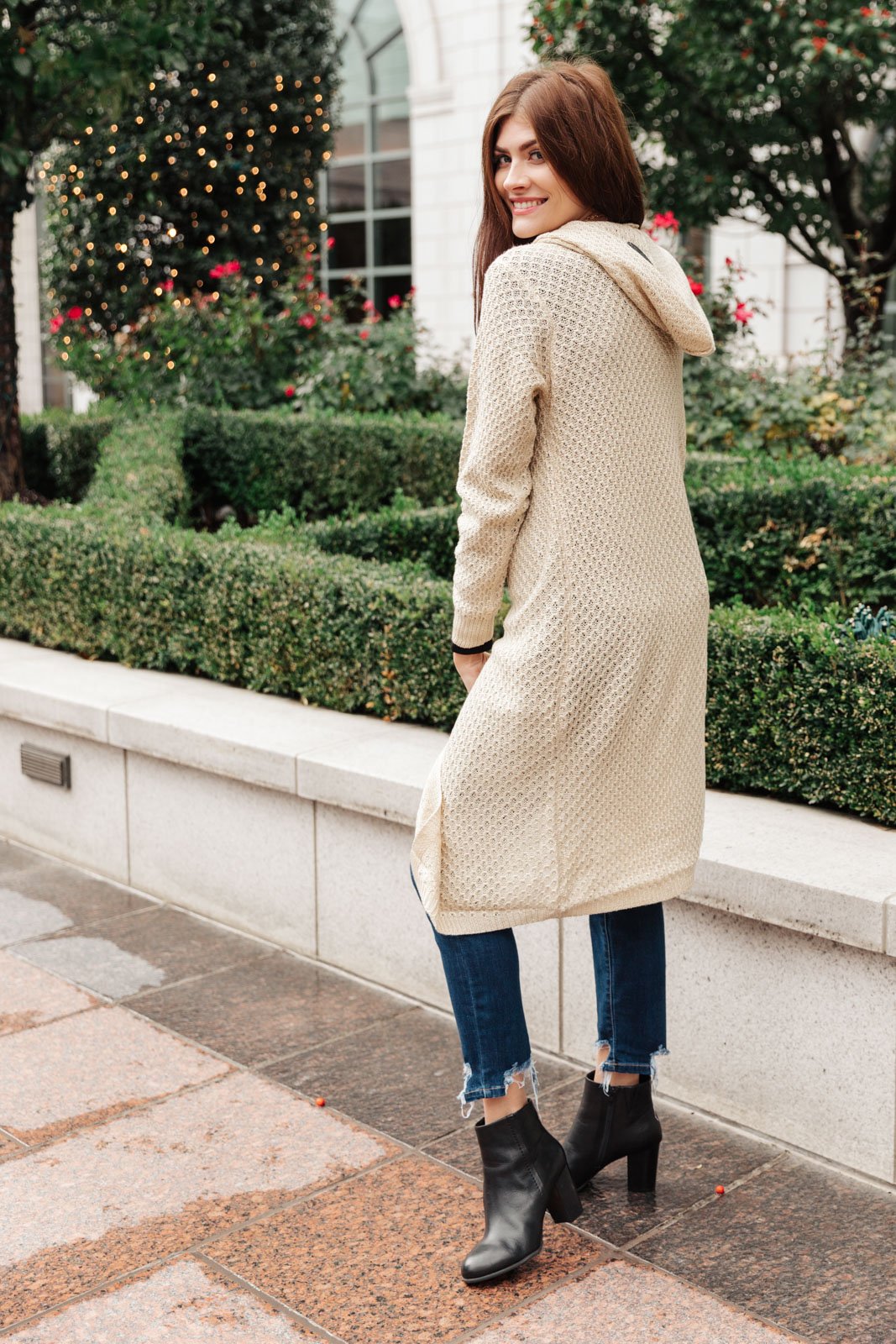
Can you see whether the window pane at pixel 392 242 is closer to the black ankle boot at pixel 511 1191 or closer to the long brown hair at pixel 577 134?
the long brown hair at pixel 577 134

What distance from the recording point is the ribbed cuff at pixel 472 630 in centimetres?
246

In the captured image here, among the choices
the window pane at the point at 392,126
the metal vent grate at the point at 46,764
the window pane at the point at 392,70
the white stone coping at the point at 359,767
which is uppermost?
the window pane at the point at 392,70

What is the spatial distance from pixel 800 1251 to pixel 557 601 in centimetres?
129

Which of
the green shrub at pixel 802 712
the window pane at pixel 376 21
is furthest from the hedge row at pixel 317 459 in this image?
the window pane at pixel 376 21

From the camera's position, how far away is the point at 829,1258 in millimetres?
2631

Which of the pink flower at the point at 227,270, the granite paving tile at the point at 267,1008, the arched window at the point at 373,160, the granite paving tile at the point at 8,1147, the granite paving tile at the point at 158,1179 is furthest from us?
the arched window at the point at 373,160

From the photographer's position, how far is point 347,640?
4473 mm

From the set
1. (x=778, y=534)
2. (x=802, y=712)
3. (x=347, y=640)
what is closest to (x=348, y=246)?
(x=778, y=534)

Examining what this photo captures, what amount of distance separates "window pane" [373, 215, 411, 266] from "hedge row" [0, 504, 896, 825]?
1086 centimetres

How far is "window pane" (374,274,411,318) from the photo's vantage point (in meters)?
16.5

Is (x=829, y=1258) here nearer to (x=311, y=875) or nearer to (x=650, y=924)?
(x=650, y=924)

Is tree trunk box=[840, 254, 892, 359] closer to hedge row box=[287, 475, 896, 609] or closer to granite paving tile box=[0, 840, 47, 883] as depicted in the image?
hedge row box=[287, 475, 896, 609]

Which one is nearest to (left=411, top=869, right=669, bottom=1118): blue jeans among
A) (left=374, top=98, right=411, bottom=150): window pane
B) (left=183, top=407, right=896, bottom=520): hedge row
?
(left=183, top=407, right=896, bottom=520): hedge row

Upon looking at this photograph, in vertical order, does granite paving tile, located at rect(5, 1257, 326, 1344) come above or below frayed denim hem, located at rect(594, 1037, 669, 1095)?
below
